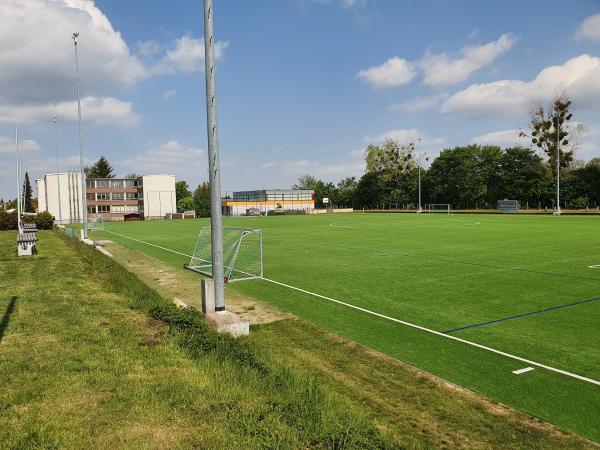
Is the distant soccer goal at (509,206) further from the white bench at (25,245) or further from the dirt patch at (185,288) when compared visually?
the white bench at (25,245)

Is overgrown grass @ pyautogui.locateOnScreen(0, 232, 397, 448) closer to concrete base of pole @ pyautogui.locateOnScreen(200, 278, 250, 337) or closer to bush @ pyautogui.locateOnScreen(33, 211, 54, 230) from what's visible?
concrete base of pole @ pyautogui.locateOnScreen(200, 278, 250, 337)

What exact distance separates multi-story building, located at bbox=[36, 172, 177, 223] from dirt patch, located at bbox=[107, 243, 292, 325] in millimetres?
82104

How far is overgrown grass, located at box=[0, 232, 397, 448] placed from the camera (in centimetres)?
432

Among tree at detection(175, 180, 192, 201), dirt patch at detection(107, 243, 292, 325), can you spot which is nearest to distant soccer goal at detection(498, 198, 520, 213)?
dirt patch at detection(107, 243, 292, 325)

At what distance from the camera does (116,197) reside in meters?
104

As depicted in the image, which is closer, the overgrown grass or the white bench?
the overgrown grass

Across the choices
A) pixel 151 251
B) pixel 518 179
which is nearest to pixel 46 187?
pixel 151 251

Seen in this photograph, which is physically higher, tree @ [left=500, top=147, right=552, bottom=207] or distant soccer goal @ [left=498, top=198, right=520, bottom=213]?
tree @ [left=500, top=147, right=552, bottom=207]

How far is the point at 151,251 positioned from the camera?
24016 millimetres

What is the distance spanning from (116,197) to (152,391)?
10709 centimetres

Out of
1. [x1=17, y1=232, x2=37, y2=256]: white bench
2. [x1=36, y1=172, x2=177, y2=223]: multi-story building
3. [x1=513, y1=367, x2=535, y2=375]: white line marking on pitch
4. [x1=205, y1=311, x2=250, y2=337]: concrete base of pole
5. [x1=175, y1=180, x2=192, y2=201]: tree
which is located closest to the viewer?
[x1=513, y1=367, x2=535, y2=375]: white line marking on pitch

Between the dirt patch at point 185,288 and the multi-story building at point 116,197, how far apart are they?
82104 millimetres

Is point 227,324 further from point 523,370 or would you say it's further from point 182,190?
point 182,190

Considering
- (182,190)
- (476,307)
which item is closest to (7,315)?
(476,307)
